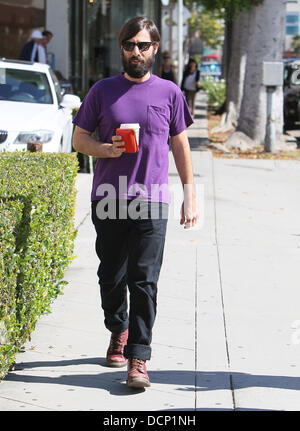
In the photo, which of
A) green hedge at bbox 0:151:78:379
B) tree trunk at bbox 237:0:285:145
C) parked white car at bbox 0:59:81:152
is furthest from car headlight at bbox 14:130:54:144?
tree trunk at bbox 237:0:285:145

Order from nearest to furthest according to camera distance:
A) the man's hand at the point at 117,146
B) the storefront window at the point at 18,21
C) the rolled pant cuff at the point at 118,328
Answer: the man's hand at the point at 117,146 < the rolled pant cuff at the point at 118,328 < the storefront window at the point at 18,21

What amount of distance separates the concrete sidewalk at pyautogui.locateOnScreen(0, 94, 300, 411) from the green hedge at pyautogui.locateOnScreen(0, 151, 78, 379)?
0.67ft

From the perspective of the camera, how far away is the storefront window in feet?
70.0

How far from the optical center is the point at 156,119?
464cm

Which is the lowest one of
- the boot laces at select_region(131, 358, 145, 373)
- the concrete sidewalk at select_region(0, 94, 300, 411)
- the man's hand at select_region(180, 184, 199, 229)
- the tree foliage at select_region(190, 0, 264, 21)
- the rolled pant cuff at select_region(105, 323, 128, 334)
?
the concrete sidewalk at select_region(0, 94, 300, 411)

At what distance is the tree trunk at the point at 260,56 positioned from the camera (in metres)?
17.0

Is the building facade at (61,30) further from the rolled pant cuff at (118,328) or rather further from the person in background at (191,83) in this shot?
the rolled pant cuff at (118,328)

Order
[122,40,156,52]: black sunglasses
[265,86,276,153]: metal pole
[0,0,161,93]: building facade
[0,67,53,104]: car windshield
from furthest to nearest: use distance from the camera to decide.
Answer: [0,0,161,93]: building facade
[265,86,276,153]: metal pole
[0,67,53,104]: car windshield
[122,40,156,52]: black sunglasses

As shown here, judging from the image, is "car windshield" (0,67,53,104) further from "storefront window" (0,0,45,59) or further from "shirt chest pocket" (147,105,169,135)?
"storefront window" (0,0,45,59)

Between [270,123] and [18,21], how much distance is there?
8.07 meters

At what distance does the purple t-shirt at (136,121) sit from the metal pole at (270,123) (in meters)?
11.9

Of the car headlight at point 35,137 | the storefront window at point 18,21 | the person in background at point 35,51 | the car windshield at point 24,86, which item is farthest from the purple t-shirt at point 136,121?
the storefront window at point 18,21

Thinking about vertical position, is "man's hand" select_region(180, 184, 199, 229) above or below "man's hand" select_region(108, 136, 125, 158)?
below

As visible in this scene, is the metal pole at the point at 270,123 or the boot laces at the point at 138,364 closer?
the boot laces at the point at 138,364
